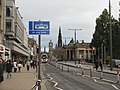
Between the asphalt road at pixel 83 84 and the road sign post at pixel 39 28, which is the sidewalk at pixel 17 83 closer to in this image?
the asphalt road at pixel 83 84

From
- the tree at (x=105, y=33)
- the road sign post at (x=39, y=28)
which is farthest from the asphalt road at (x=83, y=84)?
the tree at (x=105, y=33)

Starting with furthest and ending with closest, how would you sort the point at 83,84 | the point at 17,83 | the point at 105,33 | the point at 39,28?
the point at 105,33 → the point at 17,83 → the point at 83,84 → the point at 39,28

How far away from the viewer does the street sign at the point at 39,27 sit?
14017 millimetres

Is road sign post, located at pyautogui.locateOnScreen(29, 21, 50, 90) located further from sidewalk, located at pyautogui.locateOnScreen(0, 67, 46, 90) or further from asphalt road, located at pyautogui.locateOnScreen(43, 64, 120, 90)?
asphalt road, located at pyautogui.locateOnScreen(43, 64, 120, 90)

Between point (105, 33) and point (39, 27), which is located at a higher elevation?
point (105, 33)

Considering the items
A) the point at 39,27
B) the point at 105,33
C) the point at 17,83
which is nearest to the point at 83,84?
the point at 17,83

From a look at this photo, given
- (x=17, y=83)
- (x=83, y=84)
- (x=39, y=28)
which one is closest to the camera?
(x=39, y=28)

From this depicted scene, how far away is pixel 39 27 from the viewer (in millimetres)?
14211

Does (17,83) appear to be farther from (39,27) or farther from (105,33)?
(105,33)

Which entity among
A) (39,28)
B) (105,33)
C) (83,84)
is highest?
(105,33)

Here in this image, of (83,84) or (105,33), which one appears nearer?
(83,84)

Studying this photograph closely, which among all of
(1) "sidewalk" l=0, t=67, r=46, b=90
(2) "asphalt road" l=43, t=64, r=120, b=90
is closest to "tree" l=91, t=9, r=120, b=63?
(2) "asphalt road" l=43, t=64, r=120, b=90

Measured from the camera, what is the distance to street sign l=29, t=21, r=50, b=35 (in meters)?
14.0

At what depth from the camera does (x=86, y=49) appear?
16475 centimetres
